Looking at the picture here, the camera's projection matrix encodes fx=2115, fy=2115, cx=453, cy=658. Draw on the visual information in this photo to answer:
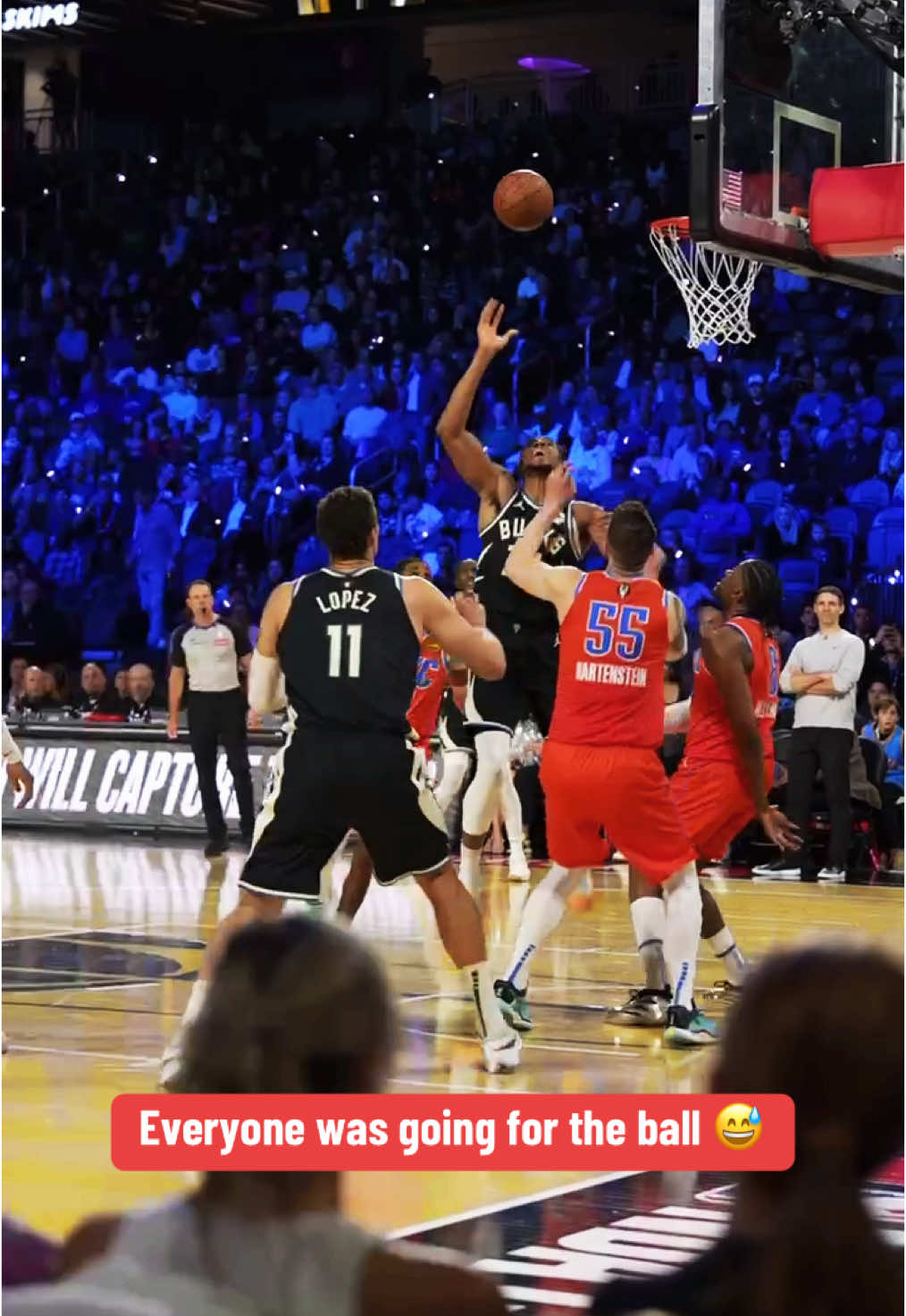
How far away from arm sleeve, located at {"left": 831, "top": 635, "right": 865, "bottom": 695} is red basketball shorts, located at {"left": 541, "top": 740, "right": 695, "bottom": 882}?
6.52 meters

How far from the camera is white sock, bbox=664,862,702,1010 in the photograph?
24.4ft

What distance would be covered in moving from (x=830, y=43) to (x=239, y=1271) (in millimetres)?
8789

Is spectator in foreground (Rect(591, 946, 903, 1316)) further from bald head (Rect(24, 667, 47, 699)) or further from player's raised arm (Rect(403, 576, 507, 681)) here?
bald head (Rect(24, 667, 47, 699))

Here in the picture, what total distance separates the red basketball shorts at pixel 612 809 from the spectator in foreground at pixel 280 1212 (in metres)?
5.22

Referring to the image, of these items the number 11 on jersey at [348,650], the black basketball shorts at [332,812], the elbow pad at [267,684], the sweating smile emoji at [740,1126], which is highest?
the number 11 on jersey at [348,650]

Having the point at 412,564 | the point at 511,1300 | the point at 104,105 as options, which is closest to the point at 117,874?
the point at 412,564

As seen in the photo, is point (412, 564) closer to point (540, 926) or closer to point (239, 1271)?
point (540, 926)

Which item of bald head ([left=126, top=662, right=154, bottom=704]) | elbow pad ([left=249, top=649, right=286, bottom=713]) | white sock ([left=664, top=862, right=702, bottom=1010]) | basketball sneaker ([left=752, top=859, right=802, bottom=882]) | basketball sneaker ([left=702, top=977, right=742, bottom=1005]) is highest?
elbow pad ([left=249, top=649, right=286, bottom=713])

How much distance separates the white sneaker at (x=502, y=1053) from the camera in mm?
6848

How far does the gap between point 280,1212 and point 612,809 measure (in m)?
5.34

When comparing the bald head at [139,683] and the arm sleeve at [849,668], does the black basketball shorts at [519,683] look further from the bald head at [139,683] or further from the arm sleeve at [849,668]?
the bald head at [139,683]

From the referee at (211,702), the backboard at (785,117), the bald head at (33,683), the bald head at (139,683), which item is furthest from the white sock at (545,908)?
the bald head at (33,683)

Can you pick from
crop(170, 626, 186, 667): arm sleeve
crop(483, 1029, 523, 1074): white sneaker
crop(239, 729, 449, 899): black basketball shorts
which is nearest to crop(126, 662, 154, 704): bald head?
crop(170, 626, 186, 667): arm sleeve

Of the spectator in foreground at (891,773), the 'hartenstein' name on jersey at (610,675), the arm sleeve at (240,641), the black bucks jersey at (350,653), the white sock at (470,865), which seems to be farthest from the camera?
the arm sleeve at (240,641)
